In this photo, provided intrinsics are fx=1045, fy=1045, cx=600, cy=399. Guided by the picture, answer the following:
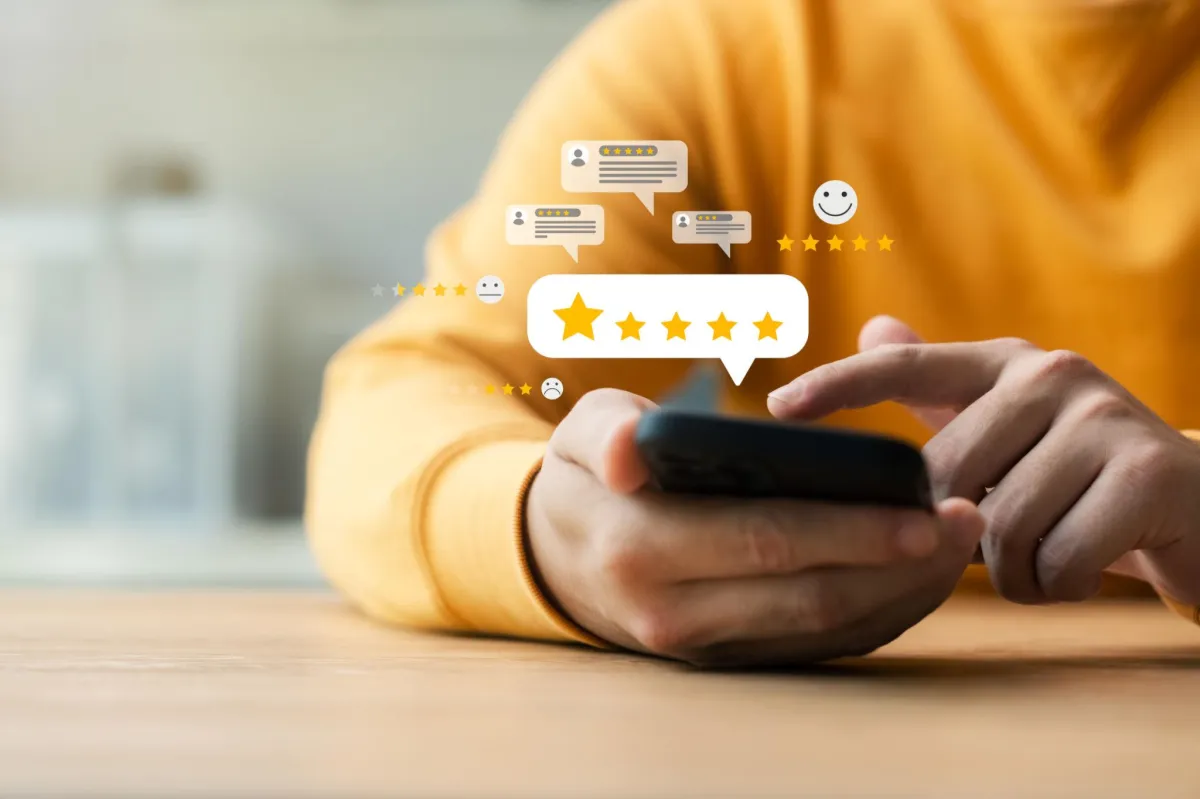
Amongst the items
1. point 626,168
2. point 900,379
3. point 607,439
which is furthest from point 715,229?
point 607,439

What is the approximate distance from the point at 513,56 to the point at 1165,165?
46 centimetres

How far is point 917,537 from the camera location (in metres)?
0.32

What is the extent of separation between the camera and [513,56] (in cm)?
81

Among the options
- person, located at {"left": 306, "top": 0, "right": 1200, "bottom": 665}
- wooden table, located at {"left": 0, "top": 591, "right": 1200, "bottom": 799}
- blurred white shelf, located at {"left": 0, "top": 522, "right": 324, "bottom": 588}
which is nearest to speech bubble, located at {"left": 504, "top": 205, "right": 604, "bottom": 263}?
person, located at {"left": 306, "top": 0, "right": 1200, "bottom": 665}

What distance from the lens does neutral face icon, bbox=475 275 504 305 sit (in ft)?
1.89

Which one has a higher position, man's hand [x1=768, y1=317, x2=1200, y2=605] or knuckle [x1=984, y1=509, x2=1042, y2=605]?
man's hand [x1=768, y1=317, x2=1200, y2=605]

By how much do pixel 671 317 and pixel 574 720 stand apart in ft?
0.99

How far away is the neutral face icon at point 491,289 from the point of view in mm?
575

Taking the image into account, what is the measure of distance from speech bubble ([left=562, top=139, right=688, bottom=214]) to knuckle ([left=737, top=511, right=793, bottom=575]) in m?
0.28

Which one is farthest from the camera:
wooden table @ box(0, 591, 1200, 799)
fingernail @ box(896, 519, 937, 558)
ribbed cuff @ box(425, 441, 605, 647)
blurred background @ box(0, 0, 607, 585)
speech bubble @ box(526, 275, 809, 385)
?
blurred background @ box(0, 0, 607, 585)

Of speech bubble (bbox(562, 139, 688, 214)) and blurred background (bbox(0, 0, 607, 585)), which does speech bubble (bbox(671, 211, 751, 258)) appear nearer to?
speech bubble (bbox(562, 139, 688, 214))

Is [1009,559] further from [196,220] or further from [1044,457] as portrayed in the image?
[196,220]

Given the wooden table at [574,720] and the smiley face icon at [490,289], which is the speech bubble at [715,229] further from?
the wooden table at [574,720]

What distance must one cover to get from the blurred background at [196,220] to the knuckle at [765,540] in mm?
487
